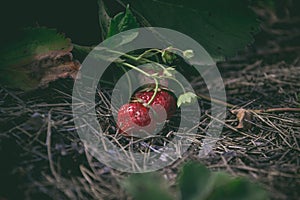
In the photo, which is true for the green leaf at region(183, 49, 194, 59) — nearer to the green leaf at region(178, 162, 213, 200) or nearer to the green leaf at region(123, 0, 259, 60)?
the green leaf at region(123, 0, 259, 60)

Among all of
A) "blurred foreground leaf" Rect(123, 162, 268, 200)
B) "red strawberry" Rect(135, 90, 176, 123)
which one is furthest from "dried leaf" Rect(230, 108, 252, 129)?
"blurred foreground leaf" Rect(123, 162, 268, 200)

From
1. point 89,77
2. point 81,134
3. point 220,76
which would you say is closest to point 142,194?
point 81,134

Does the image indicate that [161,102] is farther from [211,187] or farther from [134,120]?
[211,187]

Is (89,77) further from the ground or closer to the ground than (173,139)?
further from the ground

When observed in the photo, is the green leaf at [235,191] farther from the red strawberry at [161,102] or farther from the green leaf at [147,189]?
the red strawberry at [161,102]

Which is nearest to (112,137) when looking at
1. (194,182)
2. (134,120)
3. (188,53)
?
(134,120)

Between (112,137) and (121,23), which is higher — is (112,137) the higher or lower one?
the lower one

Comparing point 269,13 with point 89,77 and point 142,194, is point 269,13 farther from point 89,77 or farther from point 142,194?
point 142,194
